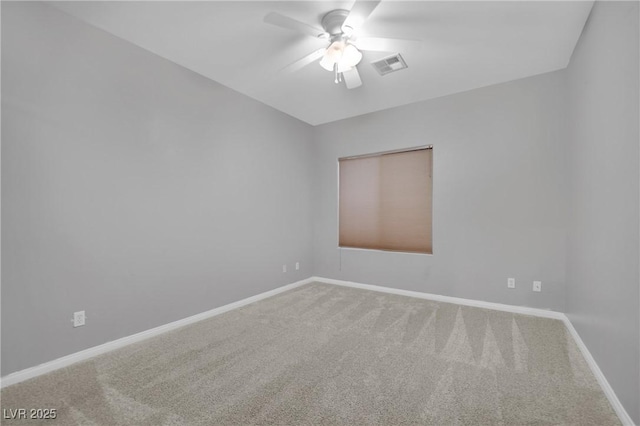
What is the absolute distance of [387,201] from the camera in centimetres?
395

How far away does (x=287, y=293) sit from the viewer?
12.6 feet

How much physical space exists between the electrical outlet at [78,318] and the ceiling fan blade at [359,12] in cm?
302

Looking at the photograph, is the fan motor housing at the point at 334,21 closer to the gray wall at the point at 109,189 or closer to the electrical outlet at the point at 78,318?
the gray wall at the point at 109,189

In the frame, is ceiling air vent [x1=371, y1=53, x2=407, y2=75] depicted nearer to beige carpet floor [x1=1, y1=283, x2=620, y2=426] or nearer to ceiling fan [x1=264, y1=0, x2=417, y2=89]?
ceiling fan [x1=264, y1=0, x2=417, y2=89]

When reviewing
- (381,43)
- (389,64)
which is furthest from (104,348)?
(389,64)

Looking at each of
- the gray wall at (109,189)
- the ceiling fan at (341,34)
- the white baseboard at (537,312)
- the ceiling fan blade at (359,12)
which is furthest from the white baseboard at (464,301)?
the ceiling fan blade at (359,12)

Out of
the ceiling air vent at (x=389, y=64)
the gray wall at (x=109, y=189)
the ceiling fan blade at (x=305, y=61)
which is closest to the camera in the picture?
the gray wall at (x=109, y=189)

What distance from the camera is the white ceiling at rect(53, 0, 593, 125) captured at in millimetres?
1987

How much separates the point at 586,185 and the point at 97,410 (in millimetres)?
3699

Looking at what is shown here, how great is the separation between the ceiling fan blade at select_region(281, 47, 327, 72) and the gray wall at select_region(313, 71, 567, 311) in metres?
1.70

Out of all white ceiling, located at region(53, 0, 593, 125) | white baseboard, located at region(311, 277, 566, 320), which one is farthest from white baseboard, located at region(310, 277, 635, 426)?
white ceiling, located at region(53, 0, 593, 125)

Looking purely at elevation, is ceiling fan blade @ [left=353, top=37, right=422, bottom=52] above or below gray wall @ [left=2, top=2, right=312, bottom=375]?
above

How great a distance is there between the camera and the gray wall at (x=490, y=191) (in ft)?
9.49

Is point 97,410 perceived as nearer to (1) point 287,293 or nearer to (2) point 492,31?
(1) point 287,293
